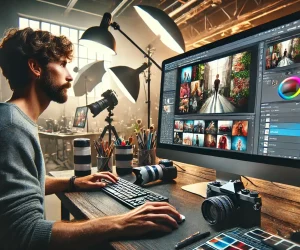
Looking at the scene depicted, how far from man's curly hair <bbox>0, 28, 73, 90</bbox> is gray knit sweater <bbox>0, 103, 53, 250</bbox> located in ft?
1.01

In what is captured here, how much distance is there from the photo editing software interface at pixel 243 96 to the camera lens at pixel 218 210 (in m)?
0.19

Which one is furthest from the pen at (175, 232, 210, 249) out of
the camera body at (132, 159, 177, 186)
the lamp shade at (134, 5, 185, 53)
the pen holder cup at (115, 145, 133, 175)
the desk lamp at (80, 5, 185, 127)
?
the lamp shade at (134, 5, 185, 53)

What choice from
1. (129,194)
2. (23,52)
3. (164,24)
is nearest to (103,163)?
(129,194)

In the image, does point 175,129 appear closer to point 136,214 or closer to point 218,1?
point 136,214

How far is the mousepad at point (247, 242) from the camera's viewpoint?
0.41 metres

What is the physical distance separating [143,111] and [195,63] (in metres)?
3.76

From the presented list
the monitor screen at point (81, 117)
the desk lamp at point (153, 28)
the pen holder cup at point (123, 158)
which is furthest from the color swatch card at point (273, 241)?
the monitor screen at point (81, 117)

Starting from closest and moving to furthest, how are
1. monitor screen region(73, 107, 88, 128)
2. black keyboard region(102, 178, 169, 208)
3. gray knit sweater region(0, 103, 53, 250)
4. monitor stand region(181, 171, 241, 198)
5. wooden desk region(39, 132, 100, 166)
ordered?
gray knit sweater region(0, 103, 53, 250), black keyboard region(102, 178, 169, 208), monitor stand region(181, 171, 241, 198), monitor screen region(73, 107, 88, 128), wooden desk region(39, 132, 100, 166)

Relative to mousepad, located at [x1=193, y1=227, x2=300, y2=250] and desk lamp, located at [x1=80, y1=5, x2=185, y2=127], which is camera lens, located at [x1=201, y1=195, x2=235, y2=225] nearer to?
mousepad, located at [x1=193, y1=227, x2=300, y2=250]

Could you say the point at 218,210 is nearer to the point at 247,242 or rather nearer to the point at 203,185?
the point at 247,242

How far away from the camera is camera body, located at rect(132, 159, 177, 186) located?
866 mm

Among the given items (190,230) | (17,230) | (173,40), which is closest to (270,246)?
(190,230)

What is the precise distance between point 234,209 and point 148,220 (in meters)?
0.20

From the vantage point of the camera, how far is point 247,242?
1.42 ft
